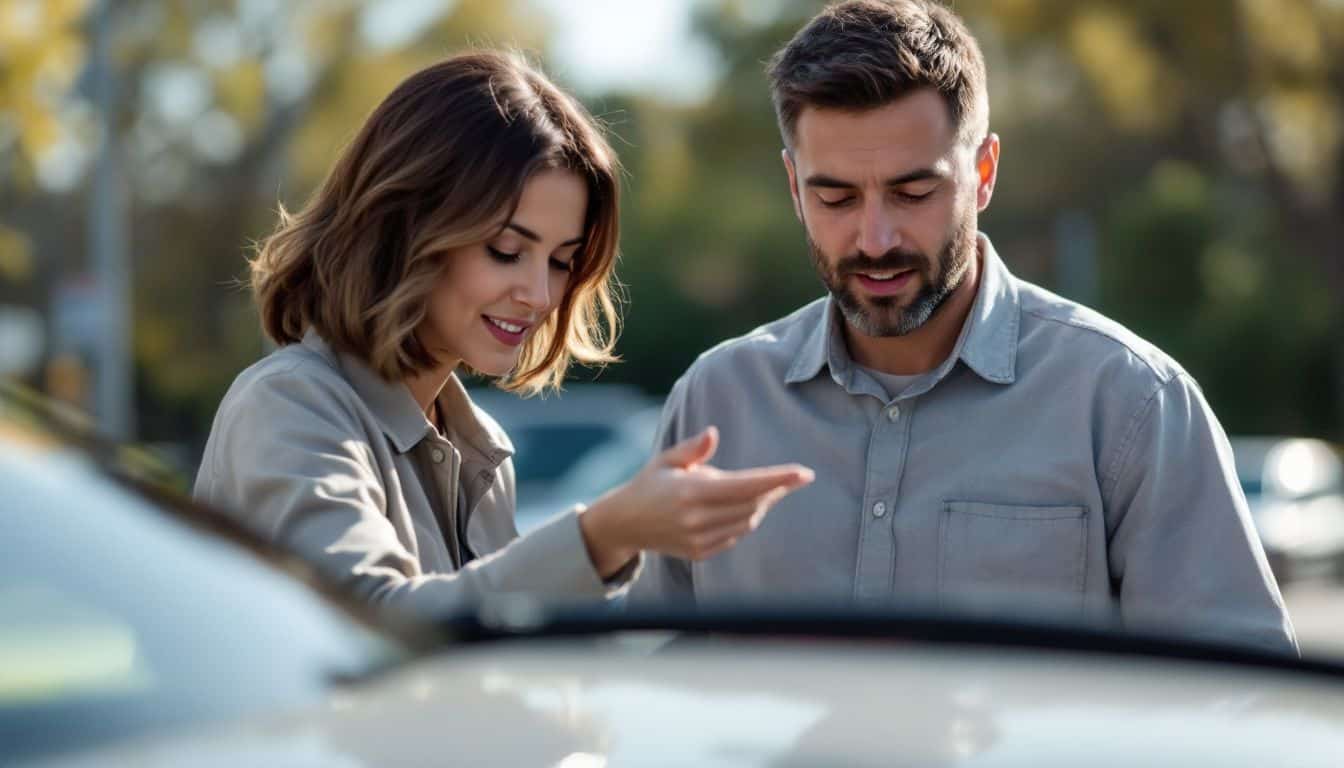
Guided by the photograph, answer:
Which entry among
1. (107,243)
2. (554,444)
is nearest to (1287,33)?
(107,243)

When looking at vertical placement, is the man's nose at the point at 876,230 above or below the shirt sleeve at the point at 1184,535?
above

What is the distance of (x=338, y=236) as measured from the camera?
9.57 ft

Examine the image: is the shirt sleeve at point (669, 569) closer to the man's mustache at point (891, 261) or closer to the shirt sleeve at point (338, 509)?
the man's mustache at point (891, 261)

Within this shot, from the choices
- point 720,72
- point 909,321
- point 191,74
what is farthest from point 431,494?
point 720,72

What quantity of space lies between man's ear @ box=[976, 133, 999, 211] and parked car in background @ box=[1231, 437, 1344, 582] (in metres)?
12.2

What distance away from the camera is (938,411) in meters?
2.97

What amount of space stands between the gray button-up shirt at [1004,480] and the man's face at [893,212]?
10 centimetres

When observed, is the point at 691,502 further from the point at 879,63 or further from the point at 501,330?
the point at 879,63

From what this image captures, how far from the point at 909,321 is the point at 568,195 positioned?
57cm

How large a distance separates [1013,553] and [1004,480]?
0.11m

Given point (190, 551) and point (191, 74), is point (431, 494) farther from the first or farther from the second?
point (191, 74)

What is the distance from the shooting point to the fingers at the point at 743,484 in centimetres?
197

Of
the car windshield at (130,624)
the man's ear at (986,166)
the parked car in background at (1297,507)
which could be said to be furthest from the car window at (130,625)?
the parked car in background at (1297,507)

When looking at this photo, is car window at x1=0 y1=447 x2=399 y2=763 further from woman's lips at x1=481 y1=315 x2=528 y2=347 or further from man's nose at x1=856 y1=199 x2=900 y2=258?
man's nose at x1=856 y1=199 x2=900 y2=258
